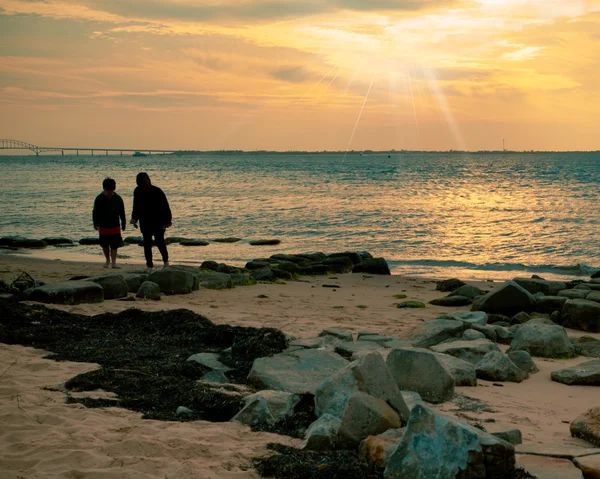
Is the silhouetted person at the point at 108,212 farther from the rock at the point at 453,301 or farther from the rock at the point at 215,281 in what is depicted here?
the rock at the point at 453,301

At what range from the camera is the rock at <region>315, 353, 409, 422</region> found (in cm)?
497

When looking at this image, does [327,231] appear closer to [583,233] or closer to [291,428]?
[583,233]

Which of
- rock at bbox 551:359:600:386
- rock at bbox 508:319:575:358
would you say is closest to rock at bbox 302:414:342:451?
rock at bbox 551:359:600:386

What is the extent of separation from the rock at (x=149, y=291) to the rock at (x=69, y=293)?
788 mm

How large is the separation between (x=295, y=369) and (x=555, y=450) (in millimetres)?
2694

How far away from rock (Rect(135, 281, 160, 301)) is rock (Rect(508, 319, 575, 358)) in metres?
5.87

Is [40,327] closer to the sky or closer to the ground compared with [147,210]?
closer to the ground

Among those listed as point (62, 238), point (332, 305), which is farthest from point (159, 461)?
point (62, 238)

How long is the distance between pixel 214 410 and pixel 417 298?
8515 mm

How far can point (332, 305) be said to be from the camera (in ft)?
39.4

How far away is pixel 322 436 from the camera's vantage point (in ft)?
15.1

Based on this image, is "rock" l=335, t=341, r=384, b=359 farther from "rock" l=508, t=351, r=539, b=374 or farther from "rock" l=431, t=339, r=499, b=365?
"rock" l=508, t=351, r=539, b=374

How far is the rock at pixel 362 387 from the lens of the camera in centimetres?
497

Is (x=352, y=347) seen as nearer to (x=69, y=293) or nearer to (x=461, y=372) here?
(x=461, y=372)
